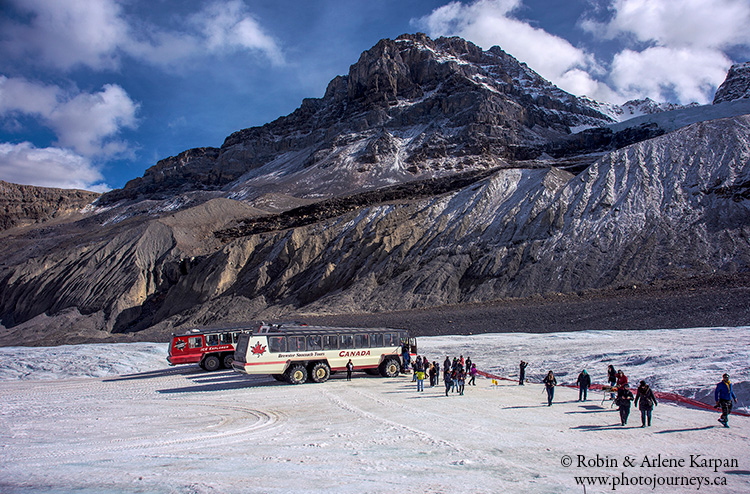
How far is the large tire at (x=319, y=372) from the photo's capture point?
1878cm

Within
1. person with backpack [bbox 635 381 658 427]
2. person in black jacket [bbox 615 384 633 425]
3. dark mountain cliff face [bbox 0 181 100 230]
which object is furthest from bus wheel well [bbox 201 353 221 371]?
dark mountain cliff face [bbox 0 181 100 230]

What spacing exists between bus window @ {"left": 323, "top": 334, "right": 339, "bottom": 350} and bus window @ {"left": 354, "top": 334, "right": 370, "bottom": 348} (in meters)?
0.83

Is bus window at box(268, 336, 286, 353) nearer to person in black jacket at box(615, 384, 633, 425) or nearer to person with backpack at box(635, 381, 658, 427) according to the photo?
person in black jacket at box(615, 384, 633, 425)

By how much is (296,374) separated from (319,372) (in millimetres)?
916

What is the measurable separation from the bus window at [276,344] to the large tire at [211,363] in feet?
26.8

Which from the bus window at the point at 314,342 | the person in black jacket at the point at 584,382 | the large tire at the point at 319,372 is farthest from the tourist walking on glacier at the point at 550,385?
the bus window at the point at 314,342

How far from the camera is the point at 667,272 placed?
34.9 m

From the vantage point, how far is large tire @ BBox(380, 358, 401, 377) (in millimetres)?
20109

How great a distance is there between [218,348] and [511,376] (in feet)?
48.8

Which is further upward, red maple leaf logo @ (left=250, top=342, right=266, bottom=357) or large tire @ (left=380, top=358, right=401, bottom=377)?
red maple leaf logo @ (left=250, top=342, right=266, bottom=357)

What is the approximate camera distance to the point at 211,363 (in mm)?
24609

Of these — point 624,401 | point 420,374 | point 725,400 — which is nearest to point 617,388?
point 624,401

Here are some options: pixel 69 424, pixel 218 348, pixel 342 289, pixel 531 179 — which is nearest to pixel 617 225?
pixel 531 179

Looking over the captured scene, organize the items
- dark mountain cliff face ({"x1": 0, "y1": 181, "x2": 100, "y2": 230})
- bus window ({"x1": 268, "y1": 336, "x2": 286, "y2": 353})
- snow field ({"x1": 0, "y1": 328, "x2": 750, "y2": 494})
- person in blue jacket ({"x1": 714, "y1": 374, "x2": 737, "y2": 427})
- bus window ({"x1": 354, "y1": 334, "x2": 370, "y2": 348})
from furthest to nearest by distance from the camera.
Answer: dark mountain cliff face ({"x1": 0, "y1": 181, "x2": 100, "y2": 230}), bus window ({"x1": 354, "y1": 334, "x2": 370, "y2": 348}), bus window ({"x1": 268, "y1": 336, "x2": 286, "y2": 353}), person in blue jacket ({"x1": 714, "y1": 374, "x2": 737, "y2": 427}), snow field ({"x1": 0, "y1": 328, "x2": 750, "y2": 494})
